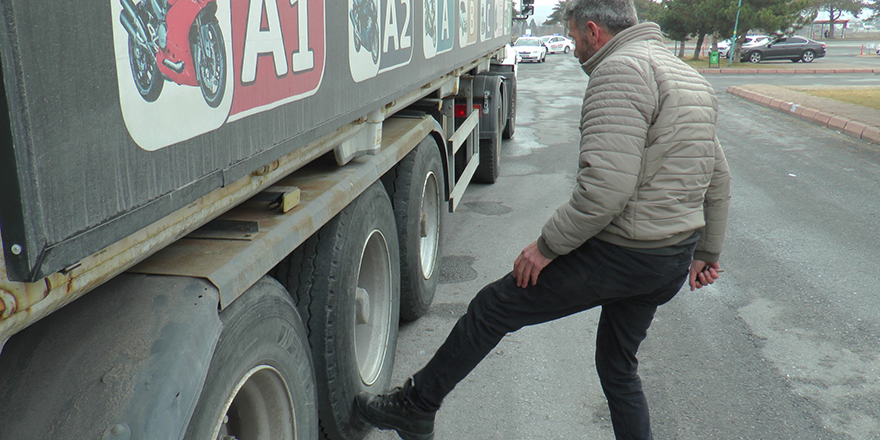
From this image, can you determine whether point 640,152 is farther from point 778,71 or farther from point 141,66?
point 778,71

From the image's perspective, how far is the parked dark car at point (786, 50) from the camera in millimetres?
31641

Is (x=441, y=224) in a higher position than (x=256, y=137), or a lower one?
lower

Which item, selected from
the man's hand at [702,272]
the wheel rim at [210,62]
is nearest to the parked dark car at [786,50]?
the man's hand at [702,272]

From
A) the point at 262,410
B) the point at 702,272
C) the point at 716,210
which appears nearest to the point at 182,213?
the point at 262,410

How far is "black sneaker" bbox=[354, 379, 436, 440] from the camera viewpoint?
2.79m

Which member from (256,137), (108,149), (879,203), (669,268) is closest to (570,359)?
(669,268)

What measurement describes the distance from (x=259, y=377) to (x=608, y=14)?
5.37 feet

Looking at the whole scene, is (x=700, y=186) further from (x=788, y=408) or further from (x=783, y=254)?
(x=783, y=254)

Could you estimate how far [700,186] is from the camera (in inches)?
90.2

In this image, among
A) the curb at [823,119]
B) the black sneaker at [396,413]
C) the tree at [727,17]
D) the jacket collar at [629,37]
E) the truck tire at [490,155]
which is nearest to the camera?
the jacket collar at [629,37]

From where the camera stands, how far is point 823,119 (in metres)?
12.8

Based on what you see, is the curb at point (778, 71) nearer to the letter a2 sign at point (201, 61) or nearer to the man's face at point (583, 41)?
the man's face at point (583, 41)

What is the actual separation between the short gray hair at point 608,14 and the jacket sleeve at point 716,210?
531 millimetres

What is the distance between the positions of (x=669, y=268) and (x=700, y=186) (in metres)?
0.30
